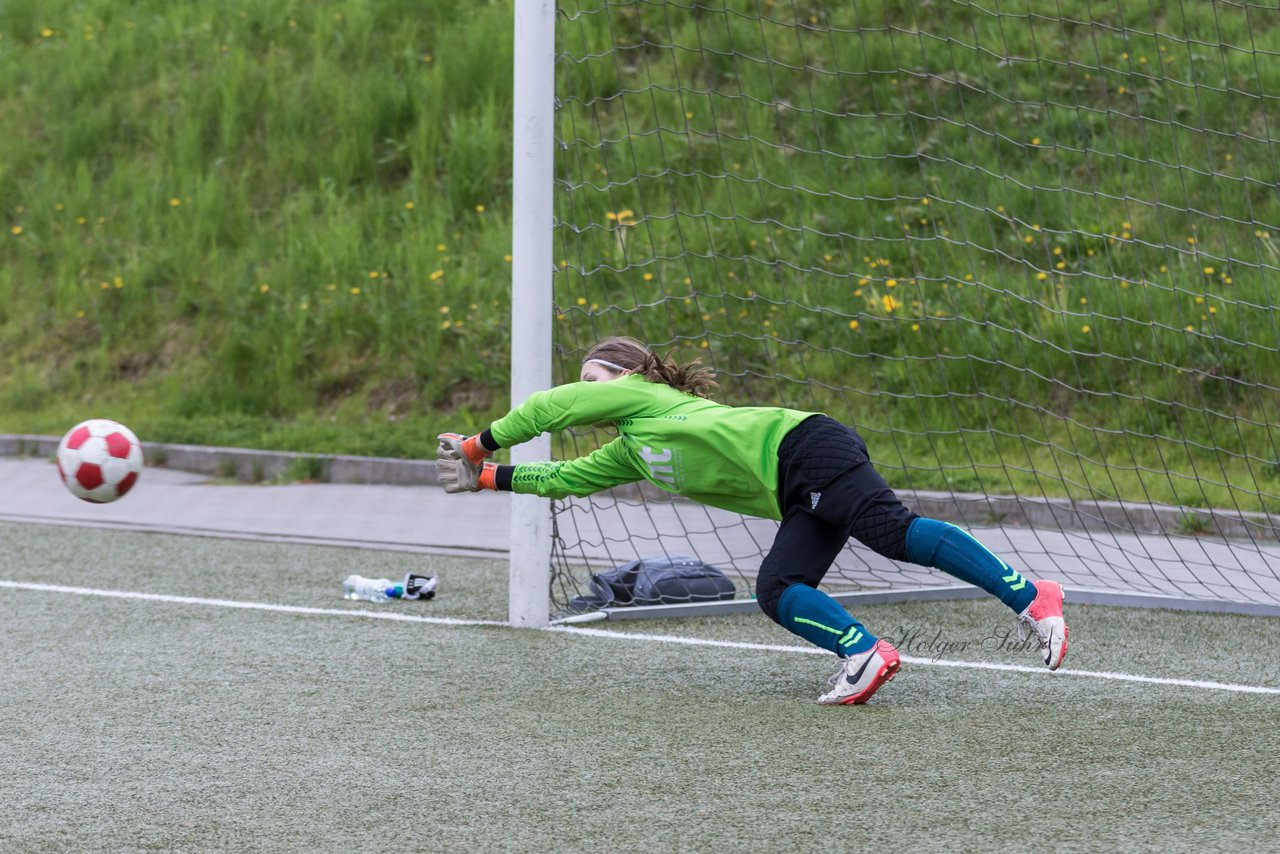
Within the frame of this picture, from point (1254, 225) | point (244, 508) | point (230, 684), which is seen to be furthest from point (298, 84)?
point (230, 684)

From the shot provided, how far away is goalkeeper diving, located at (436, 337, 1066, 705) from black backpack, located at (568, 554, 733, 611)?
51.6 inches

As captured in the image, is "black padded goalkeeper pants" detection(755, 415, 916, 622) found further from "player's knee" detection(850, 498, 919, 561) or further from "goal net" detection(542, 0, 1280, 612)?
"goal net" detection(542, 0, 1280, 612)

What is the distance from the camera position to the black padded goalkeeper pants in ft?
14.5

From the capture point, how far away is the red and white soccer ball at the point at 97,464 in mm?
5355

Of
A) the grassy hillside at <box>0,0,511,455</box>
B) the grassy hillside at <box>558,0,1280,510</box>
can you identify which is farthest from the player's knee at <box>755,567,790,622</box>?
the grassy hillside at <box>0,0,511,455</box>

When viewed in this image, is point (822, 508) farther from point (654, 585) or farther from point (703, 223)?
point (703, 223)

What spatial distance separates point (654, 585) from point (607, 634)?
1.61ft

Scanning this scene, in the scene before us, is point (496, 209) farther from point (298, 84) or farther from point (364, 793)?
point (364, 793)

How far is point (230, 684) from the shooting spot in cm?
471

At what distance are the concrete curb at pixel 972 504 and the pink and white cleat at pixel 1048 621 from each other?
9.52 ft

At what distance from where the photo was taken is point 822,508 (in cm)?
446

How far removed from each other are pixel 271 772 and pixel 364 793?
317 millimetres

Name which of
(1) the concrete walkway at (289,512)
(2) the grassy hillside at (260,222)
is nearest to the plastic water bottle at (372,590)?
(1) the concrete walkway at (289,512)

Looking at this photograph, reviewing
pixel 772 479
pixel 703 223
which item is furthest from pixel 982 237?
pixel 772 479
